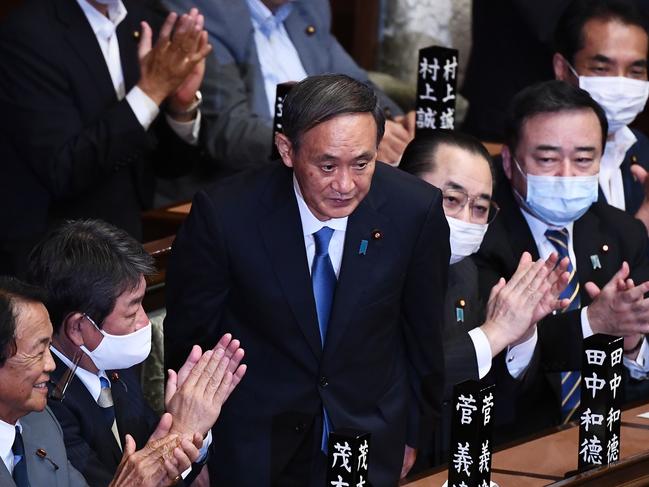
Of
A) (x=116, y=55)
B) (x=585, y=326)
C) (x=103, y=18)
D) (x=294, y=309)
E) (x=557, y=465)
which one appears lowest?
(x=557, y=465)

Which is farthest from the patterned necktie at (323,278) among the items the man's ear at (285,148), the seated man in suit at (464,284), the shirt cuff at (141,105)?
the shirt cuff at (141,105)

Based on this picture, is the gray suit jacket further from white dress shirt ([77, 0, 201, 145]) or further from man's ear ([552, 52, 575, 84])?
man's ear ([552, 52, 575, 84])

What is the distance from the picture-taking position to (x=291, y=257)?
9.46 ft

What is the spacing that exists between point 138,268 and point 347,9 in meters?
3.02

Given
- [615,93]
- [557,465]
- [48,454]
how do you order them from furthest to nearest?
[615,93] → [557,465] → [48,454]

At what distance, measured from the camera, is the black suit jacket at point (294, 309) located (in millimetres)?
2869

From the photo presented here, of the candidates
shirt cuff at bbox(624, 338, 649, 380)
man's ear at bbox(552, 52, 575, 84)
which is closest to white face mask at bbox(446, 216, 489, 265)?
shirt cuff at bbox(624, 338, 649, 380)

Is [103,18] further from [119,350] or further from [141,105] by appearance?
[119,350]

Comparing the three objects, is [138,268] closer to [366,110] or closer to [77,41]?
[366,110]

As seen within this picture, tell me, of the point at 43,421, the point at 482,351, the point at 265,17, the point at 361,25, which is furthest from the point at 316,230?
the point at 361,25

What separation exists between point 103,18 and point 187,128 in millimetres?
388

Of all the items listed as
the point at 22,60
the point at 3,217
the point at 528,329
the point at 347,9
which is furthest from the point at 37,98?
the point at 347,9

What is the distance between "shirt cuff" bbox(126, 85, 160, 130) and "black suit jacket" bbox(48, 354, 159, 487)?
101 centimetres

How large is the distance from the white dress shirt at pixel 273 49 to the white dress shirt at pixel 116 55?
0.40 m
